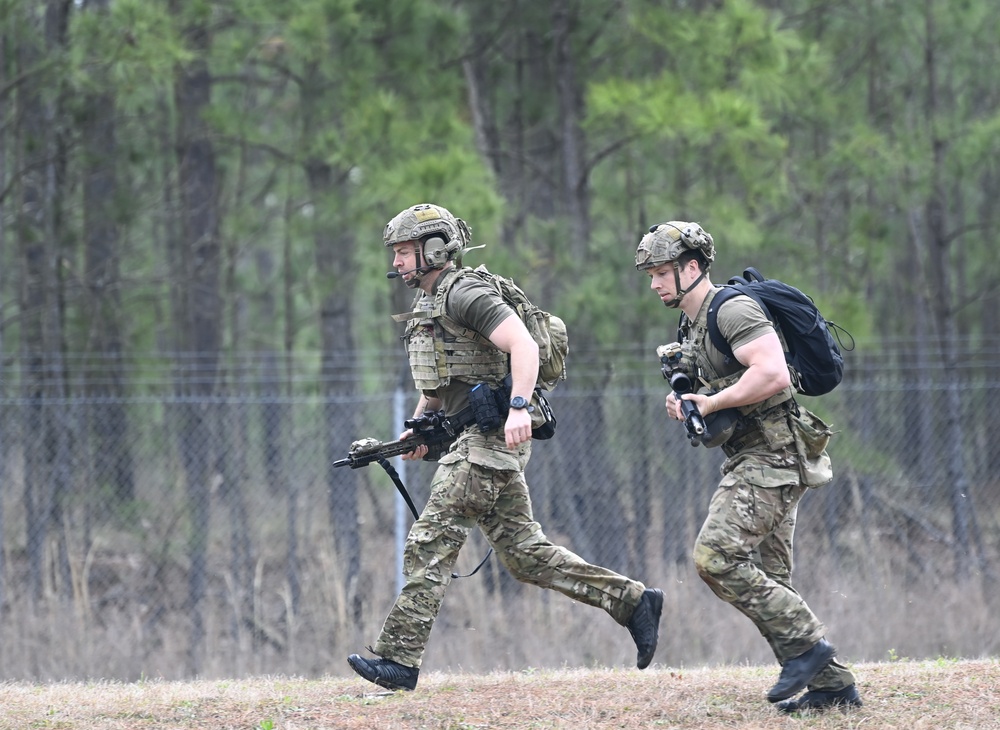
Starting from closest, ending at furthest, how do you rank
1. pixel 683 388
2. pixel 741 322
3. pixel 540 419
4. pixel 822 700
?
pixel 741 322
pixel 683 388
pixel 822 700
pixel 540 419

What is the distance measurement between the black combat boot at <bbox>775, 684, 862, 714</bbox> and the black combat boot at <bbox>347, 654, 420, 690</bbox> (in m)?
1.50

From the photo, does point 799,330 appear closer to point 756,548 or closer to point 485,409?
point 756,548

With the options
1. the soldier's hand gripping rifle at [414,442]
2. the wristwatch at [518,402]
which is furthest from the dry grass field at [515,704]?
the wristwatch at [518,402]

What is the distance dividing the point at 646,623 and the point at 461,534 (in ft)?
2.90

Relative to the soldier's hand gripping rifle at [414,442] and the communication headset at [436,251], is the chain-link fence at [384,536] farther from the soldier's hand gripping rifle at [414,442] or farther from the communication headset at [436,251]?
the communication headset at [436,251]

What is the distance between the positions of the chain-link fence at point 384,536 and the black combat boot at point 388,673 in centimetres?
365

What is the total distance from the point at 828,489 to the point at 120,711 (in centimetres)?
723

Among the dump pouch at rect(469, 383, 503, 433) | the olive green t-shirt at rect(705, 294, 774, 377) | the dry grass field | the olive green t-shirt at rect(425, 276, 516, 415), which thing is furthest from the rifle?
the olive green t-shirt at rect(705, 294, 774, 377)

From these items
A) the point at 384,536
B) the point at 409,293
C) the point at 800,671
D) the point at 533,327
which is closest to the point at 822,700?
the point at 800,671

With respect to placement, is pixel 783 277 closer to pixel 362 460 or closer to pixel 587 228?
pixel 587 228

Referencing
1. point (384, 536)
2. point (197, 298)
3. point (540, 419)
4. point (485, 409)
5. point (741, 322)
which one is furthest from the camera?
point (197, 298)

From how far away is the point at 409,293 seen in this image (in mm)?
12148

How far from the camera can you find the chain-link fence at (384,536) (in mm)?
9070

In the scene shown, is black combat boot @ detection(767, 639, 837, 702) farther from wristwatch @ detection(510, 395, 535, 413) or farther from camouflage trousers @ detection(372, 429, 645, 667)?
wristwatch @ detection(510, 395, 535, 413)
